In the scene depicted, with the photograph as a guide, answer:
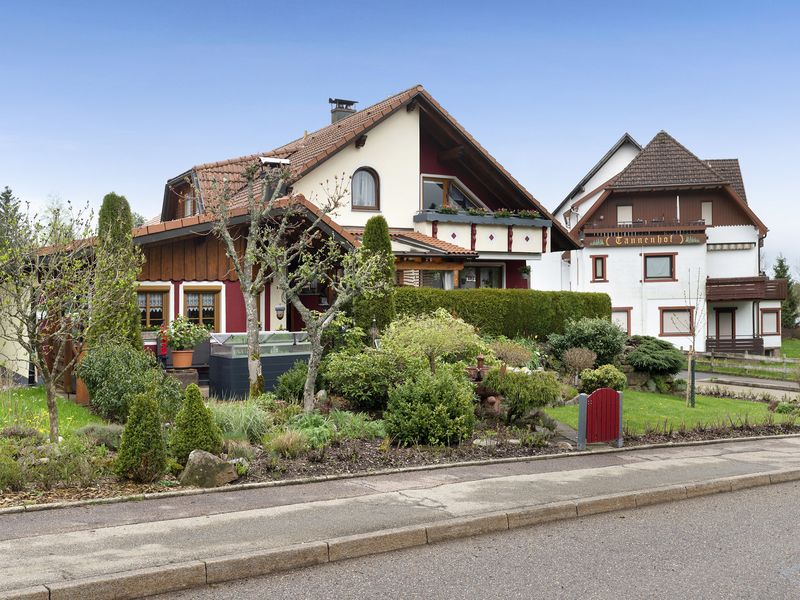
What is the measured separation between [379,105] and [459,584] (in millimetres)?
24350

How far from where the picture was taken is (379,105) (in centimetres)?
2952

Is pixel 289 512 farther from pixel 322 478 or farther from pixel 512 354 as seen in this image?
pixel 512 354

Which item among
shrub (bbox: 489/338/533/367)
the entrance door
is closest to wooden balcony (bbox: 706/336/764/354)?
the entrance door

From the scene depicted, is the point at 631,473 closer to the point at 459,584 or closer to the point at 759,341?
the point at 459,584

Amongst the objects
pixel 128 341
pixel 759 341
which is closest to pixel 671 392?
pixel 128 341

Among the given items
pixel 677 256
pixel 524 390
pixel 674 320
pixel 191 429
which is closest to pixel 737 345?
pixel 674 320

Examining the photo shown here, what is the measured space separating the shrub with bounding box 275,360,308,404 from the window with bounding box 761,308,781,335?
123 ft

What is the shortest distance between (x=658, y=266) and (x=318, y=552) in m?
40.3

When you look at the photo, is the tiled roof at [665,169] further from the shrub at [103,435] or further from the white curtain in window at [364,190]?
the shrub at [103,435]

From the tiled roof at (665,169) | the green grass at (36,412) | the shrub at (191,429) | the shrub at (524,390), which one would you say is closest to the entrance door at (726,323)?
the tiled roof at (665,169)

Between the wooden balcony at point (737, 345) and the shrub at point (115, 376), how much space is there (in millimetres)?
37291

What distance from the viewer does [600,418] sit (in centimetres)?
1392

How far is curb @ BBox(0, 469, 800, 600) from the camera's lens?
21.2 ft

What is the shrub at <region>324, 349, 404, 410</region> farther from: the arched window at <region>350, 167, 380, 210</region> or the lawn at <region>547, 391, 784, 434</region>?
the arched window at <region>350, 167, 380, 210</region>
